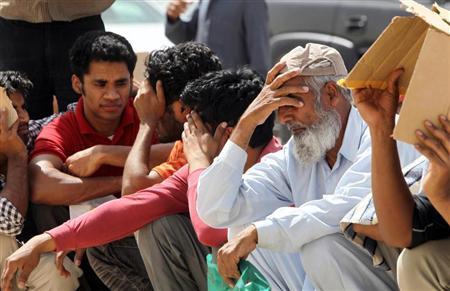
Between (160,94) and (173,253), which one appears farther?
(160,94)

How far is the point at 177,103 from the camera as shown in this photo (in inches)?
214

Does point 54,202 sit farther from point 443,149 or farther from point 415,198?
point 443,149

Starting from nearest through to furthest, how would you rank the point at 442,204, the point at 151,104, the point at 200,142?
the point at 442,204
the point at 200,142
the point at 151,104

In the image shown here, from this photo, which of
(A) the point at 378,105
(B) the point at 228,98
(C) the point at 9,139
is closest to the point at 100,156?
(C) the point at 9,139

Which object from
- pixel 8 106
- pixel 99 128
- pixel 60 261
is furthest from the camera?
pixel 99 128

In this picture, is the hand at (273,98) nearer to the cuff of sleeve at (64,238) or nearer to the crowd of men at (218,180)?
the crowd of men at (218,180)

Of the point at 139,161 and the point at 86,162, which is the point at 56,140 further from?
the point at 139,161

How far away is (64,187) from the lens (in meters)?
5.46

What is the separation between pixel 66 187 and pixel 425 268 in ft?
7.27

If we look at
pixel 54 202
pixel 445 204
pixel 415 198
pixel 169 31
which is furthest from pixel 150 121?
pixel 169 31

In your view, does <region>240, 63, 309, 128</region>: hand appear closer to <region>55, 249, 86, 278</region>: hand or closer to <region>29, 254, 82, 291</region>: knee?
<region>55, 249, 86, 278</region>: hand

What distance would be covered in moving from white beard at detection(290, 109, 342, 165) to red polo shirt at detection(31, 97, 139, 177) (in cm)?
152

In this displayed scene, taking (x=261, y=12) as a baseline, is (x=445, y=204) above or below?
above

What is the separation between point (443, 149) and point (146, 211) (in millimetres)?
1754
